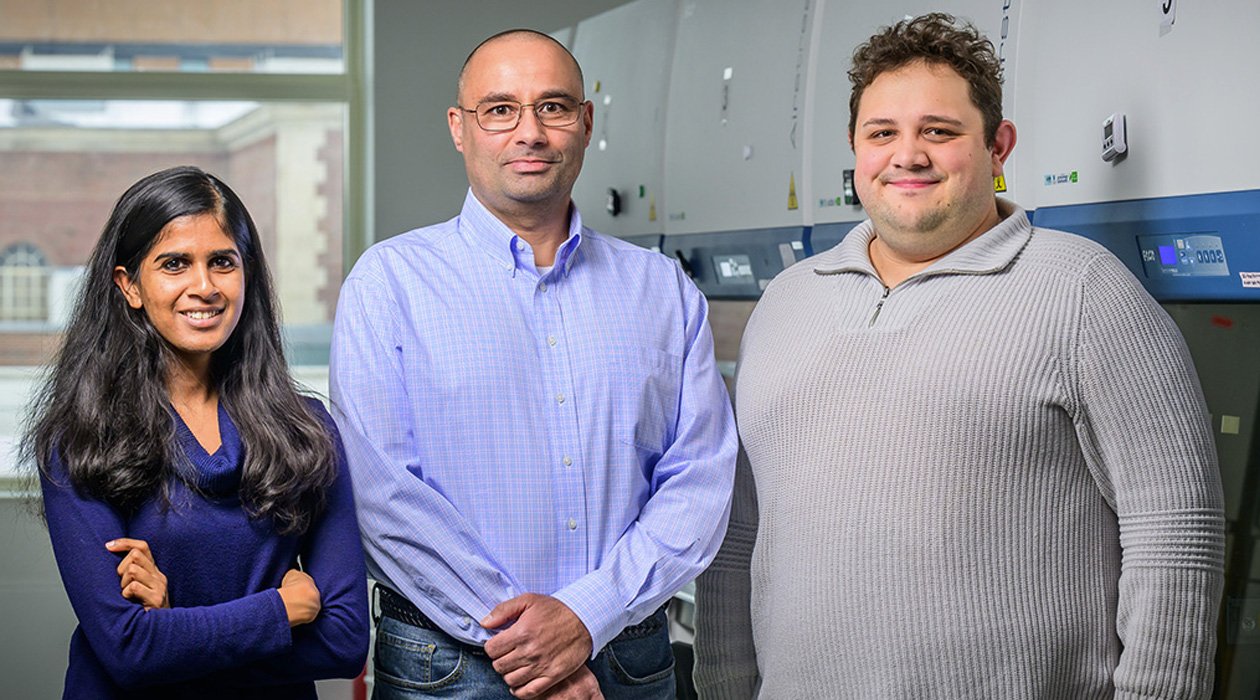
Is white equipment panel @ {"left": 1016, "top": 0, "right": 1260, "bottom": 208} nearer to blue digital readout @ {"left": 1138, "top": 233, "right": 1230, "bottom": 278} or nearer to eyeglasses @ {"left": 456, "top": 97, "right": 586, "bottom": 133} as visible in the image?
blue digital readout @ {"left": 1138, "top": 233, "right": 1230, "bottom": 278}

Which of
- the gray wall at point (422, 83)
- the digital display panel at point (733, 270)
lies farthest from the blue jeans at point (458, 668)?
the gray wall at point (422, 83)

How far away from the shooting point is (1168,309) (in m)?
1.87

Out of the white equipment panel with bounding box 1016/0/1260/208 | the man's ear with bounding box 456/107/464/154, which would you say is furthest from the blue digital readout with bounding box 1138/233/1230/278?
the man's ear with bounding box 456/107/464/154

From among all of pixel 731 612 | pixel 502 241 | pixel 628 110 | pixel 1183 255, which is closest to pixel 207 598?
pixel 502 241

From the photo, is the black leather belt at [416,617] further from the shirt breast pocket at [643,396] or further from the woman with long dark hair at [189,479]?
the shirt breast pocket at [643,396]

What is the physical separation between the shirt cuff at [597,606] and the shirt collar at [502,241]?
46 centimetres

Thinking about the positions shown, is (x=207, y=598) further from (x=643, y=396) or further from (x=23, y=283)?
(x=23, y=283)

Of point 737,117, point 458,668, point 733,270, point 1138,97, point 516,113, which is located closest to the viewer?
point 458,668

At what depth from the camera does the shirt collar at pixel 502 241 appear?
1.64m

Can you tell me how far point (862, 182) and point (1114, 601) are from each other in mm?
622

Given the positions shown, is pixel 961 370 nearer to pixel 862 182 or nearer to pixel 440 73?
pixel 862 182

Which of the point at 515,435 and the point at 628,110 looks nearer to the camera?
the point at 515,435

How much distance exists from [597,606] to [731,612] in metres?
0.30

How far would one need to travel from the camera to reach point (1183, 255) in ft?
5.48
